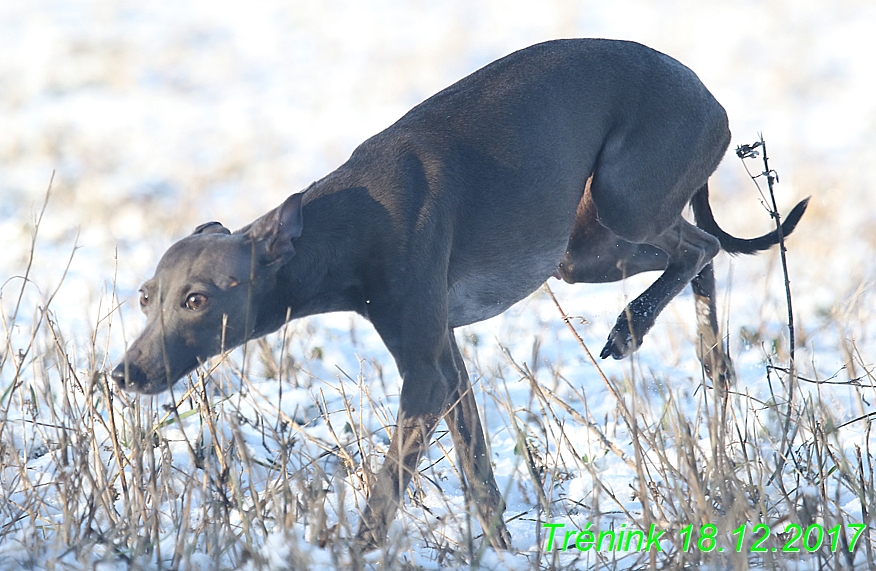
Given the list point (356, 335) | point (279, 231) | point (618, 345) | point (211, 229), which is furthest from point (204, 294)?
point (356, 335)

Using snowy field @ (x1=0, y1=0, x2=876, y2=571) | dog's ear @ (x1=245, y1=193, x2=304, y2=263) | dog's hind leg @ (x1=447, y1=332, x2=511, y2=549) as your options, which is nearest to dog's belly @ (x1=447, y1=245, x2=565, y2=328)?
dog's hind leg @ (x1=447, y1=332, x2=511, y2=549)

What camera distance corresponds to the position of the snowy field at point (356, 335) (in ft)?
9.95

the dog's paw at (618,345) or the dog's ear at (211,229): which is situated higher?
the dog's ear at (211,229)

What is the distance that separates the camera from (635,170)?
4.52 m

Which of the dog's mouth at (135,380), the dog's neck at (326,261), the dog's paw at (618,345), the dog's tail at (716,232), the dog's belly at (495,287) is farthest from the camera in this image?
the dog's tail at (716,232)

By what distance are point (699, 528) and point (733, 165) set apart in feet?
36.6

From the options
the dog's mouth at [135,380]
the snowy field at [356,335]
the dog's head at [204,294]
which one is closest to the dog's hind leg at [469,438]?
the snowy field at [356,335]

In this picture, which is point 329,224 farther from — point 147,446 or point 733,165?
point 733,165

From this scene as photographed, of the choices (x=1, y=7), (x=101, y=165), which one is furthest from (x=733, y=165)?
(x=1, y=7)

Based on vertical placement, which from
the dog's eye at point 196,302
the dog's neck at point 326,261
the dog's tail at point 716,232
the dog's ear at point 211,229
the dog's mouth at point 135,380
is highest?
the dog's tail at point 716,232

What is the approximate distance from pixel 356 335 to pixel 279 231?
9.80ft

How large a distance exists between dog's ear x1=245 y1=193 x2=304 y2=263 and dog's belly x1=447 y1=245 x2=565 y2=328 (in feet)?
2.79

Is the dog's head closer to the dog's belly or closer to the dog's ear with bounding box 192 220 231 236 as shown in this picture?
the dog's ear with bounding box 192 220 231 236

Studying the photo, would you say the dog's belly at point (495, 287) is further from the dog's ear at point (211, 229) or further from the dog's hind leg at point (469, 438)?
the dog's ear at point (211, 229)
